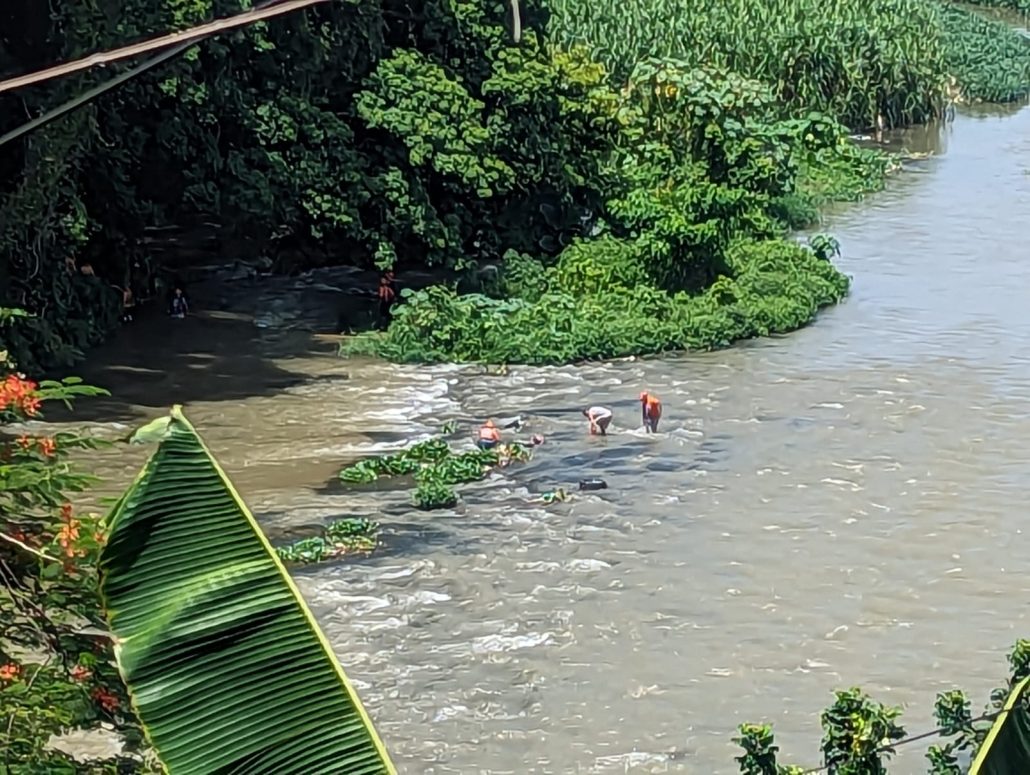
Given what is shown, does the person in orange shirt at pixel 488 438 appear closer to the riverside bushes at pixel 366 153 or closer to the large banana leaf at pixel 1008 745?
the riverside bushes at pixel 366 153

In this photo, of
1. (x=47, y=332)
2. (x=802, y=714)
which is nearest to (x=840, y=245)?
(x=47, y=332)

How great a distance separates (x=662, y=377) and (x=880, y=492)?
138 inches

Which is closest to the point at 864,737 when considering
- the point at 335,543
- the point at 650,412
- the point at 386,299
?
the point at 335,543

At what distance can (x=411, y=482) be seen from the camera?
41.9 feet

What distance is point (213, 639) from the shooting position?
3107 millimetres

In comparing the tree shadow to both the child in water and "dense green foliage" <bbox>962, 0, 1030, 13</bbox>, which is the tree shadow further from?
"dense green foliage" <bbox>962, 0, 1030, 13</bbox>

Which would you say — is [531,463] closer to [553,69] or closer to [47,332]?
[47,332]

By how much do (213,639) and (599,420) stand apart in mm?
10792

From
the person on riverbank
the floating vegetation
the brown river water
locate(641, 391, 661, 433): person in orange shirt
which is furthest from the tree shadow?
locate(641, 391, 661, 433): person in orange shirt

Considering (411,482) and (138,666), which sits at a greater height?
A: (138,666)

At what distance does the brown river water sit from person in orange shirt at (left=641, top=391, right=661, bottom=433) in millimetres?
141

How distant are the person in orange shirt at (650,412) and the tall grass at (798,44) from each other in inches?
495

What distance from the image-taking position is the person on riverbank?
45.4ft

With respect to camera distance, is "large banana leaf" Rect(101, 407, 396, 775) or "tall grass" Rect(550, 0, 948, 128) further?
"tall grass" Rect(550, 0, 948, 128)
